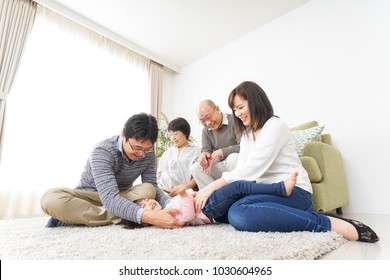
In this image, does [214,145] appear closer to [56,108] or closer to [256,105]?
[256,105]

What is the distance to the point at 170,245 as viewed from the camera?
922mm

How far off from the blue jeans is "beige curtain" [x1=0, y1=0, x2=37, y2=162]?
7.08ft

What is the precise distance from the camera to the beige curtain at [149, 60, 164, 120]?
13.0 feet

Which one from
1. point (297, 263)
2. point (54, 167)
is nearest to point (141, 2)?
point (54, 167)

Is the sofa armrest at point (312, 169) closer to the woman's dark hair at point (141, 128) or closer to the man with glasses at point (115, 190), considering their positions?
the man with glasses at point (115, 190)

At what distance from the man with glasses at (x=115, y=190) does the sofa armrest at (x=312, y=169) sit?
1.03 m

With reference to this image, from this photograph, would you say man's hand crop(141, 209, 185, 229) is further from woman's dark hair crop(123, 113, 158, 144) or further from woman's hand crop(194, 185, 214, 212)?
woman's dark hair crop(123, 113, 158, 144)

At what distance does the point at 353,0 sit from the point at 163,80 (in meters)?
2.71

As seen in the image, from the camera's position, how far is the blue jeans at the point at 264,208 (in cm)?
108

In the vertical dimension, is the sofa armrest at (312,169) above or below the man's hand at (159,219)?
above

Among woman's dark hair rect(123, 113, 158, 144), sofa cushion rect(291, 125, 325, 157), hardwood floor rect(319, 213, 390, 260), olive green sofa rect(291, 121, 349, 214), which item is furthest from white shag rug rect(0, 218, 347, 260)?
sofa cushion rect(291, 125, 325, 157)

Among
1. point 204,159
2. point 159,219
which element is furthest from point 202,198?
point 204,159

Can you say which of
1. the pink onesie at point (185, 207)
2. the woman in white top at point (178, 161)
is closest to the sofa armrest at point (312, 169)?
the woman in white top at point (178, 161)

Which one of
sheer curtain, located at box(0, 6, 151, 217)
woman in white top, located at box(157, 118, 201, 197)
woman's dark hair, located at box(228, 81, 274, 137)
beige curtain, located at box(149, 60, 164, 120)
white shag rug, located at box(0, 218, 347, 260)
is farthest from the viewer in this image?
beige curtain, located at box(149, 60, 164, 120)
